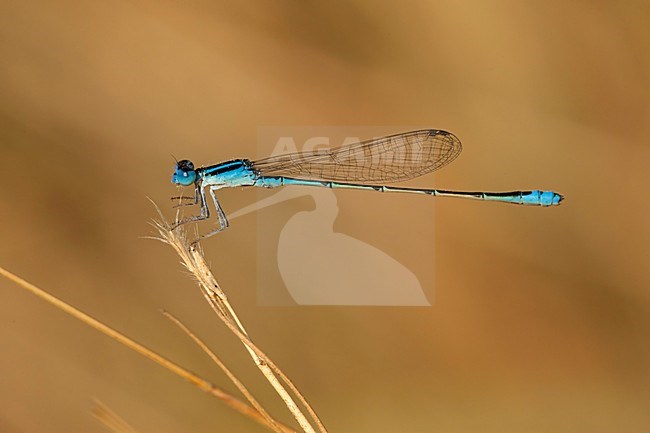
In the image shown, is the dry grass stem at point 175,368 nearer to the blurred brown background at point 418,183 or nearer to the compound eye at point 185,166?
the compound eye at point 185,166

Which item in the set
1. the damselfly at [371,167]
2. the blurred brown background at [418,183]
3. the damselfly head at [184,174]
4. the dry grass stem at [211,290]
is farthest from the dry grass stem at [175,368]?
the blurred brown background at [418,183]

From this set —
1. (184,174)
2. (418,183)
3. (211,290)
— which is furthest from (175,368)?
(418,183)

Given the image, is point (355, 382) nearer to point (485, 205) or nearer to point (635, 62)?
point (485, 205)

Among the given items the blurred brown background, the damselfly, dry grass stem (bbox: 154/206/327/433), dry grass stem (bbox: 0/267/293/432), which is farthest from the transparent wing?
dry grass stem (bbox: 0/267/293/432)

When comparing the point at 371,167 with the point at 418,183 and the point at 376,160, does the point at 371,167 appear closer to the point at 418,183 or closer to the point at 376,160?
the point at 376,160

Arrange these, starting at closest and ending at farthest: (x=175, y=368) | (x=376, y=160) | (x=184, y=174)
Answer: (x=175, y=368) → (x=184, y=174) → (x=376, y=160)

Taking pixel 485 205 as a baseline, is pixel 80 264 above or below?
below

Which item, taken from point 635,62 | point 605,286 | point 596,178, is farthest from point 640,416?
point 635,62

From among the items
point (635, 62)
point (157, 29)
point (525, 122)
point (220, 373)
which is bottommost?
point (220, 373)
